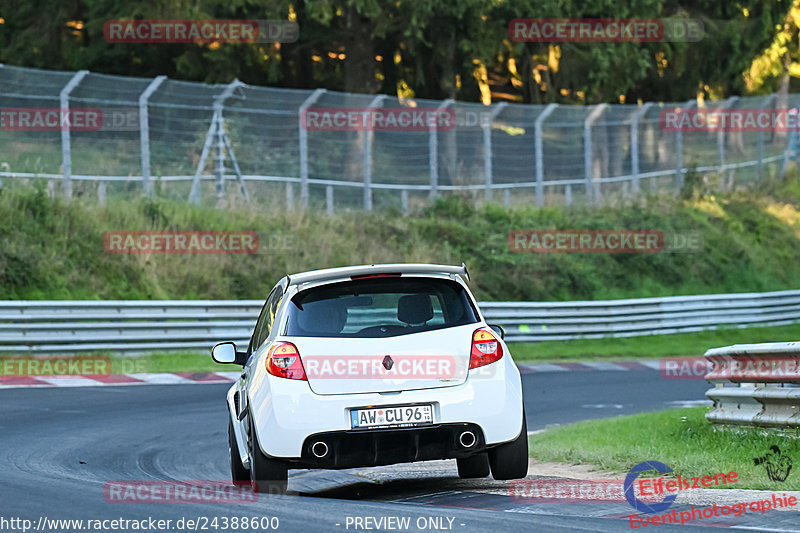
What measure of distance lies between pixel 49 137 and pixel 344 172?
22.4ft

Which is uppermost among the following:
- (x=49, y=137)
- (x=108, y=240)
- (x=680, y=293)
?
(x=49, y=137)

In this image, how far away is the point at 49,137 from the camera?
80.7 feet

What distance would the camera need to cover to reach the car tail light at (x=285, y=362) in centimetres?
823

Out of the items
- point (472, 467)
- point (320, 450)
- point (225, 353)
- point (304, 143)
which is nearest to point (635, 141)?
point (304, 143)

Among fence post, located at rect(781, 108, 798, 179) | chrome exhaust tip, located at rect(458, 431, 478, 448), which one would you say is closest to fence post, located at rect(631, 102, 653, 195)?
fence post, located at rect(781, 108, 798, 179)

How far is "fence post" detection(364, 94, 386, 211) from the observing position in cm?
2884

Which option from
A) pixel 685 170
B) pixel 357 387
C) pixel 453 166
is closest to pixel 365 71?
pixel 453 166

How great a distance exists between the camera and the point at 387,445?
27.0 feet

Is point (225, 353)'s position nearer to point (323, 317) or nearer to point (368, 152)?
point (323, 317)

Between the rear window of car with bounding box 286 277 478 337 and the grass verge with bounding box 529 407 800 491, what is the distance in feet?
5.98

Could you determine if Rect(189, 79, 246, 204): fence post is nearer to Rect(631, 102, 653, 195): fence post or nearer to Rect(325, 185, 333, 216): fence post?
Rect(325, 185, 333, 216): fence post

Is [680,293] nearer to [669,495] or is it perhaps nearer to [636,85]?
[636,85]

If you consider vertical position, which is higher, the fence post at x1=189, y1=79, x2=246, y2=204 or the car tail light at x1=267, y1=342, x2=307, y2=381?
the car tail light at x1=267, y1=342, x2=307, y2=381

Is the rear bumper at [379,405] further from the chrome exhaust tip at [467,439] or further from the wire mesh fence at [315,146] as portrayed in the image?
the wire mesh fence at [315,146]
